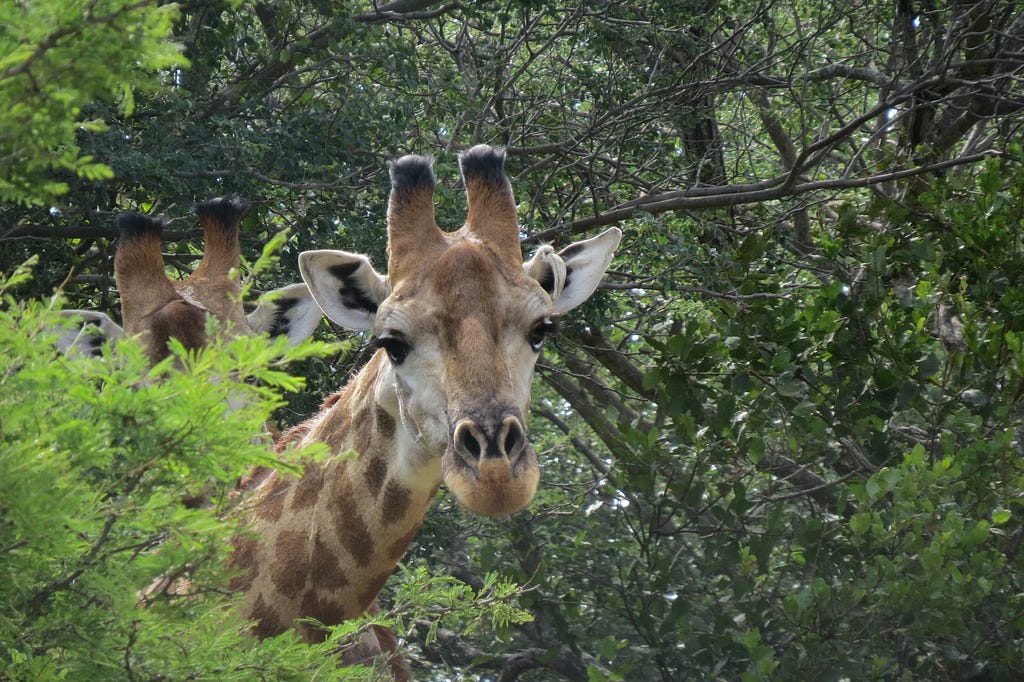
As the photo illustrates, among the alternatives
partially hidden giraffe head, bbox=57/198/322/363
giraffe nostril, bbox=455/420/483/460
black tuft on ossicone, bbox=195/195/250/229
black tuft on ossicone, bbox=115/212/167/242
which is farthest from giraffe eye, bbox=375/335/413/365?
black tuft on ossicone, bbox=115/212/167/242

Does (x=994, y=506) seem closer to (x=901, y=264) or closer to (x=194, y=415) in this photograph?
(x=901, y=264)

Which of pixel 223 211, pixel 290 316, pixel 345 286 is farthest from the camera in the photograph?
pixel 290 316

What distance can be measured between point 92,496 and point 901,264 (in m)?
4.34

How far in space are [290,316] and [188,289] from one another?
0.45 metres

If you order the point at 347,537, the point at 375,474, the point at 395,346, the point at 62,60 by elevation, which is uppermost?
the point at 62,60

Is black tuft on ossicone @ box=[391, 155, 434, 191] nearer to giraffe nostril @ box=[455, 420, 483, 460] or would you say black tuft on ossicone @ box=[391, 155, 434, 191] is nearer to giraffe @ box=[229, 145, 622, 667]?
giraffe @ box=[229, 145, 622, 667]

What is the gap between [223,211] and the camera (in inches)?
201

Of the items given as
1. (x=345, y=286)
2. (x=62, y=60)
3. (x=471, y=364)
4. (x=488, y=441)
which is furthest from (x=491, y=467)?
(x=62, y=60)

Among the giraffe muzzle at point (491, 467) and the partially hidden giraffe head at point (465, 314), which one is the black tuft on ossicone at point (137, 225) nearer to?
the partially hidden giraffe head at point (465, 314)

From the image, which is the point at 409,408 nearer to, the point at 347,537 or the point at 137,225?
the point at 347,537

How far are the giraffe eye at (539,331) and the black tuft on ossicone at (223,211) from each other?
1.95 meters

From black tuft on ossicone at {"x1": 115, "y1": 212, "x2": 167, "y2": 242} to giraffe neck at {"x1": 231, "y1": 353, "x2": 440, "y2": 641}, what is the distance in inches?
73.1

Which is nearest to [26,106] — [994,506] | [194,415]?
[194,415]

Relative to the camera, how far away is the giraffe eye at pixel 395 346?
138 inches
